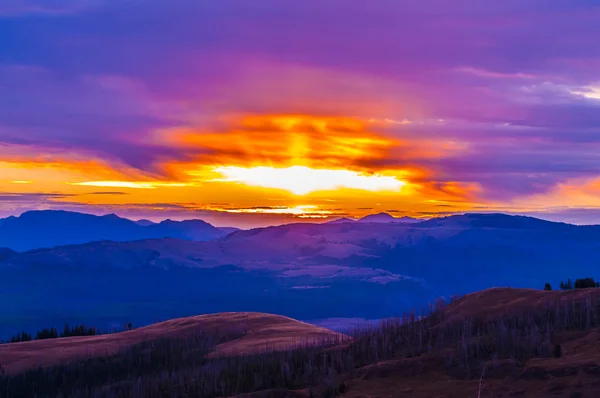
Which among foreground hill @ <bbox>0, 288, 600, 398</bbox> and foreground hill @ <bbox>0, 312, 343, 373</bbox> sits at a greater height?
foreground hill @ <bbox>0, 288, 600, 398</bbox>

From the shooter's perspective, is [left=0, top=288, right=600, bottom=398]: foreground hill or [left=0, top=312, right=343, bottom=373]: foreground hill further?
[left=0, top=312, right=343, bottom=373]: foreground hill

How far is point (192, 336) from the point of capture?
3594 cm

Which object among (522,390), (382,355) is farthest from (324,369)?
(522,390)

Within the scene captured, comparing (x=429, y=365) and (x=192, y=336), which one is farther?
(x=192, y=336)

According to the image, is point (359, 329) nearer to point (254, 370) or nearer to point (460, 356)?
point (254, 370)

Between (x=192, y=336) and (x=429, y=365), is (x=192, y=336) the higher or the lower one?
the lower one

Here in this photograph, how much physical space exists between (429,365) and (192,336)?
2069cm

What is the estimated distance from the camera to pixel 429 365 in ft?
56.7

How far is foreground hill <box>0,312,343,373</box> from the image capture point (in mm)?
31263

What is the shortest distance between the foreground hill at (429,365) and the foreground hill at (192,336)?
2.35 m

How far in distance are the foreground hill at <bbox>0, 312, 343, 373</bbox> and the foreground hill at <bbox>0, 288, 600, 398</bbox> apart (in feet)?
7.70

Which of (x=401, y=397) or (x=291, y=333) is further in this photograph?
(x=291, y=333)

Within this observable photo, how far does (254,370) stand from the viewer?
20531mm

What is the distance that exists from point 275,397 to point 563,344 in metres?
7.38
